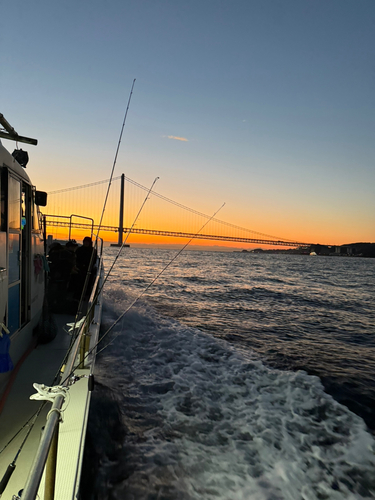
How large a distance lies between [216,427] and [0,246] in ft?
10.0

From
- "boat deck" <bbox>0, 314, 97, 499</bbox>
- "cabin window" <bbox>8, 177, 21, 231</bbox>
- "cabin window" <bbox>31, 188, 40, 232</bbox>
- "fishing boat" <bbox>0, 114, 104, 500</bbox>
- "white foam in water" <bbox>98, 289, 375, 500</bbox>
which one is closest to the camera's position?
"fishing boat" <bbox>0, 114, 104, 500</bbox>

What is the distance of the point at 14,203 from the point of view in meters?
3.26

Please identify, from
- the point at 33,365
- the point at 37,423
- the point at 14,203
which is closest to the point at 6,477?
the point at 37,423

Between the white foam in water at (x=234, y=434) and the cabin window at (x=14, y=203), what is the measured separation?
257 centimetres

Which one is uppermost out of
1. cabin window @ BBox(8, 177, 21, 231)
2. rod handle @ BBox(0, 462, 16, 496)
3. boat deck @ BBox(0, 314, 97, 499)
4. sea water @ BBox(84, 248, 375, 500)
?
cabin window @ BBox(8, 177, 21, 231)

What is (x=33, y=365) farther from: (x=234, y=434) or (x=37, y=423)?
(x=234, y=434)

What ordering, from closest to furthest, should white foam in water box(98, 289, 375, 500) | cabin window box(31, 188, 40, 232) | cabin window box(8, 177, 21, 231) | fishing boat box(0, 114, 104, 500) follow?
fishing boat box(0, 114, 104, 500), white foam in water box(98, 289, 375, 500), cabin window box(8, 177, 21, 231), cabin window box(31, 188, 40, 232)

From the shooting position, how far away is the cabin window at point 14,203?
3078 mm

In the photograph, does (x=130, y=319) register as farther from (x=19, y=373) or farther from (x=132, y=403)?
(x=19, y=373)

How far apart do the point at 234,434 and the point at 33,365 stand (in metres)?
2.45

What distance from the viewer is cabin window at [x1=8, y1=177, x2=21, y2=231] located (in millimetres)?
3078

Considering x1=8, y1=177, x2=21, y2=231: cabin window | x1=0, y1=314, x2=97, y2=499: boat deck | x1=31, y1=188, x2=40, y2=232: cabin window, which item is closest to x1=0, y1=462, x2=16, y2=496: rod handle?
x1=0, y1=314, x2=97, y2=499: boat deck

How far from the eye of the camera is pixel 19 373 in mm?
3246

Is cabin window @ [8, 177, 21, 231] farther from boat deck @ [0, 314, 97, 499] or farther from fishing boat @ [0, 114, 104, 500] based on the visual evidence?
boat deck @ [0, 314, 97, 499]
